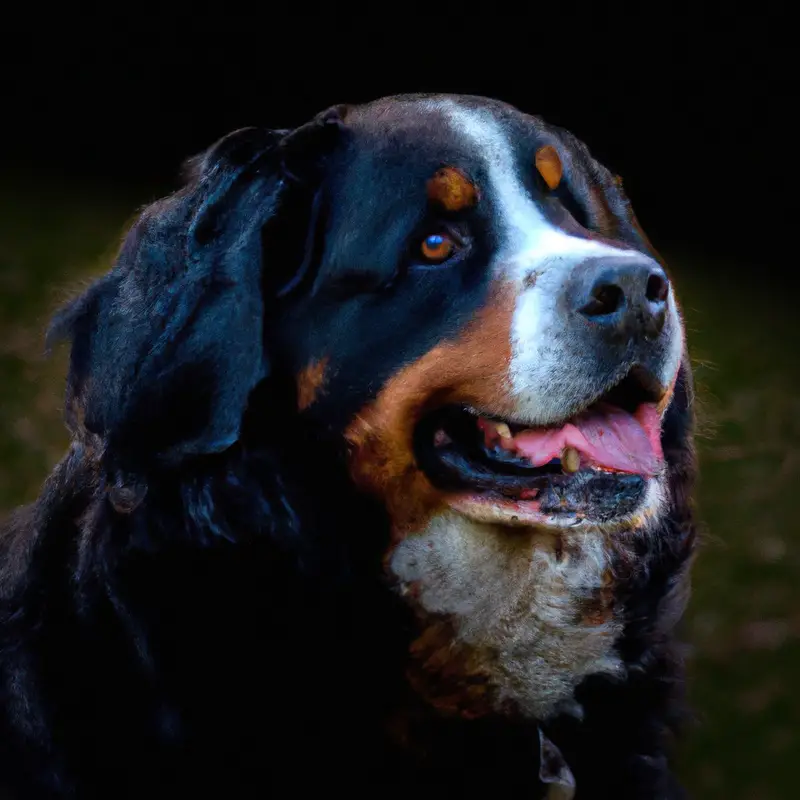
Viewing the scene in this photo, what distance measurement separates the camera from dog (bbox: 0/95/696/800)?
2273 millimetres

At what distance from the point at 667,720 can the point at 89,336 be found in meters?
1.45

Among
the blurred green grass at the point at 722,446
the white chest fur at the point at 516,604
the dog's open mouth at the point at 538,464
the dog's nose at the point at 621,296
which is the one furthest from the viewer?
the blurred green grass at the point at 722,446

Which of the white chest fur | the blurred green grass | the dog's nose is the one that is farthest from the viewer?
the blurred green grass

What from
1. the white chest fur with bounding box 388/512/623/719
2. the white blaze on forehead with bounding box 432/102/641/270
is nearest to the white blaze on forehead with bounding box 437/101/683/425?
the white blaze on forehead with bounding box 432/102/641/270

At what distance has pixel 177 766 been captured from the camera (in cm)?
236

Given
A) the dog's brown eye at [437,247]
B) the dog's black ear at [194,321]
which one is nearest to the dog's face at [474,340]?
the dog's brown eye at [437,247]

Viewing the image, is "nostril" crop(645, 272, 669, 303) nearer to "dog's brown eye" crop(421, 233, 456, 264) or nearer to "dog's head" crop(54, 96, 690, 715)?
"dog's head" crop(54, 96, 690, 715)

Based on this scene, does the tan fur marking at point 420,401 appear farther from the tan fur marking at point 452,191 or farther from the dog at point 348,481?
the tan fur marking at point 452,191

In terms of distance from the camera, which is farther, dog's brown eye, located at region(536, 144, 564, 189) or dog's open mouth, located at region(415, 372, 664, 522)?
dog's brown eye, located at region(536, 144, 564, 189)

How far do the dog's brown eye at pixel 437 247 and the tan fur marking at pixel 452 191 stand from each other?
0.18ft

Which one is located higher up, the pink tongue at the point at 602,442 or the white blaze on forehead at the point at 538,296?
the white blaze on forehead at the point at 538,296

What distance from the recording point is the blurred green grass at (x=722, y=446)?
3672mm

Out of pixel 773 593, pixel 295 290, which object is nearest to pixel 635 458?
pixel 295 290

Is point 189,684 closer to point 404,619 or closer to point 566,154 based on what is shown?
point 404,619
